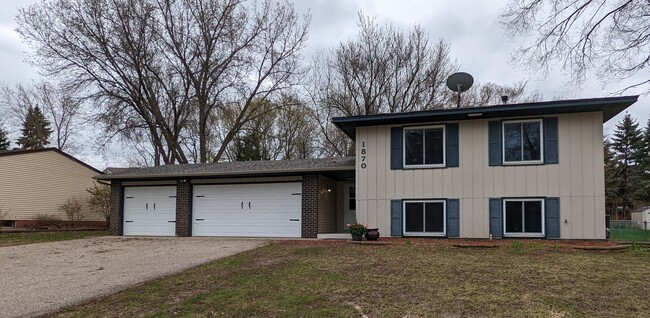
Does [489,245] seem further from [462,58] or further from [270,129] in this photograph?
[270,129]

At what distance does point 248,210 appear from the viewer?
15.5m

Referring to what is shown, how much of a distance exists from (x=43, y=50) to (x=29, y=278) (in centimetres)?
1720

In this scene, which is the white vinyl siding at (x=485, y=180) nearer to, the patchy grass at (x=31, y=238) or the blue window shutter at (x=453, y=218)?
the blue window shutter at (x=453, y=218)

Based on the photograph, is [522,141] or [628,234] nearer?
[522,141]

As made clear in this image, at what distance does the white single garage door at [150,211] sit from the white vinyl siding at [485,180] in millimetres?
7084

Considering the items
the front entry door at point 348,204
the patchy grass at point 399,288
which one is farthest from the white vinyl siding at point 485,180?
the front entry door at point 348,204

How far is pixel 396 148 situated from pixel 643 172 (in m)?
37.0

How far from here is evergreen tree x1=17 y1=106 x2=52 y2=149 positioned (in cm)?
3666

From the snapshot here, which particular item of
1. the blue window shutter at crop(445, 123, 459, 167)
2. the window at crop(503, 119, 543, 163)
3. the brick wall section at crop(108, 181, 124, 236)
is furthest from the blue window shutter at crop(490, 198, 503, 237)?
the brick wall section at crop(108, 181, 124, 236)

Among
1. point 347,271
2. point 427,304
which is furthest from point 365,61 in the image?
point 427,304

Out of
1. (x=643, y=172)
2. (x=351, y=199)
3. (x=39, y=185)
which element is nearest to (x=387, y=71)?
(x=351, y=199)

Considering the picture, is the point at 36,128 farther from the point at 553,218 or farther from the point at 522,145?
the point at 553,218

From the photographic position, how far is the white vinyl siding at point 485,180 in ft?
38.7

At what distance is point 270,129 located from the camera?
3030 centimetres
